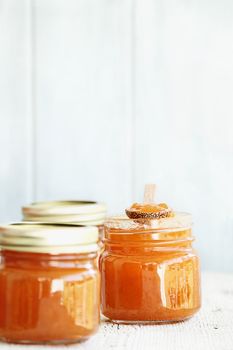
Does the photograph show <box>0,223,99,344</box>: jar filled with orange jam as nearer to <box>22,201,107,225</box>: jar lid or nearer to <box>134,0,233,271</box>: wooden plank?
<box>22,201,107,225</box>: jar lid

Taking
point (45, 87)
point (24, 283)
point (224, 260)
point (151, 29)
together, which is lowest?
point (224, 260)

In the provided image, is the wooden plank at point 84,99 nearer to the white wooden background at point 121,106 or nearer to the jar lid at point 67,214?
the white wooden background at point 121,106

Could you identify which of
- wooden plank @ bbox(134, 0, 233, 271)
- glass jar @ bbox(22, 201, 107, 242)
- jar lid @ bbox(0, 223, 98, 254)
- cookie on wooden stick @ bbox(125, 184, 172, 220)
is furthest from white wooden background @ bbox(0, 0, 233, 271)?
jar lid @ bbox(0, 223, 98, 254)

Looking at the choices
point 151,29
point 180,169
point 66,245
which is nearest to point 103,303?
point 66,245

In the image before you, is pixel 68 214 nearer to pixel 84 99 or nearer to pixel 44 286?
pixel 44 286

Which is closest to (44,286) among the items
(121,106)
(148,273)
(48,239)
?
(48,239)

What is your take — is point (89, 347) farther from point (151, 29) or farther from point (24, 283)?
point (151, 29)

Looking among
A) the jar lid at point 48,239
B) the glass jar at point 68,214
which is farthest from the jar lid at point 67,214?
the jar lid at point 48,239
